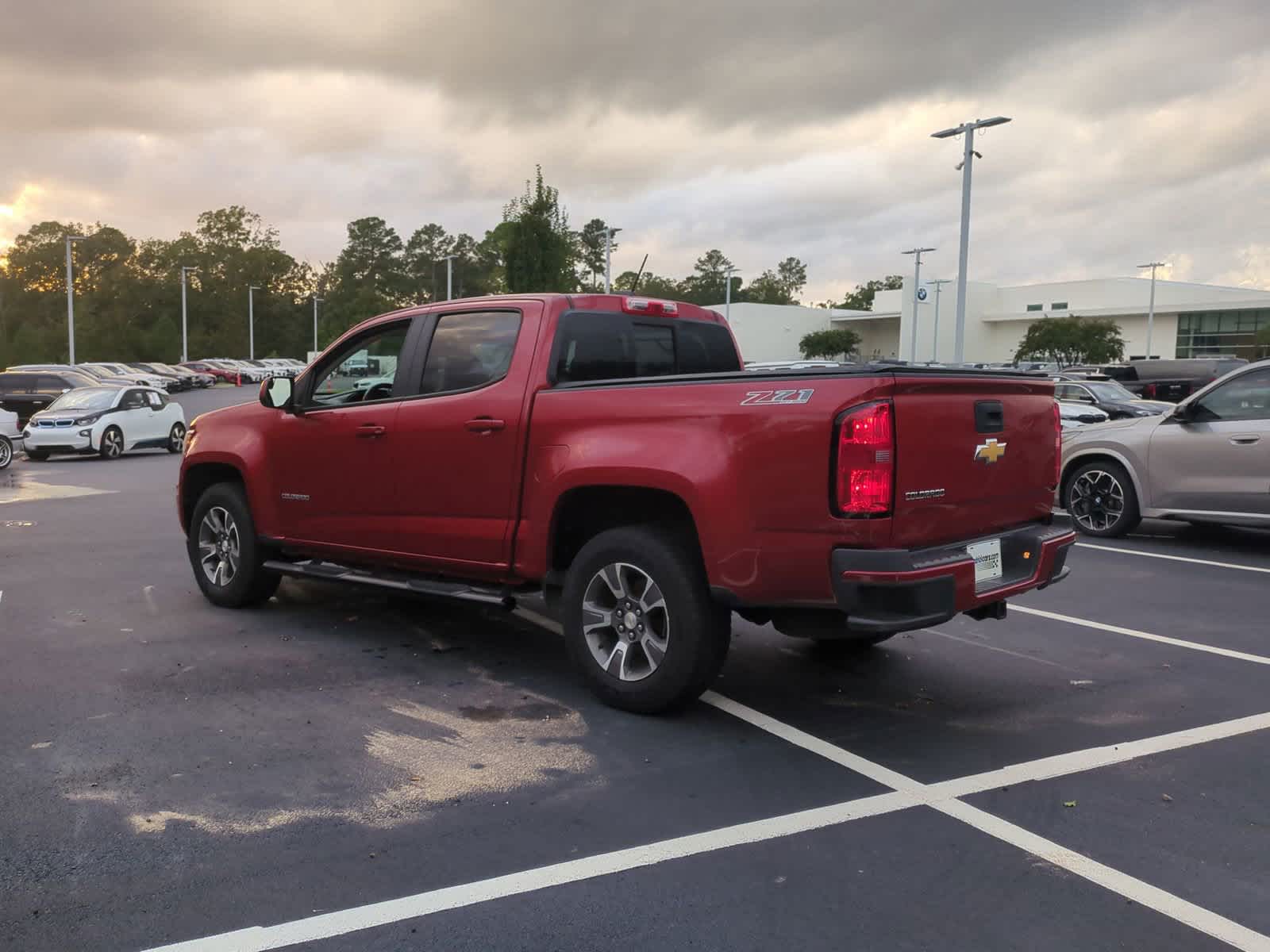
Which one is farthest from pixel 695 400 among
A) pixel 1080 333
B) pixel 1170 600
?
pixel 1080 333

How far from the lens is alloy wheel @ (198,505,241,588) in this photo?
739cm

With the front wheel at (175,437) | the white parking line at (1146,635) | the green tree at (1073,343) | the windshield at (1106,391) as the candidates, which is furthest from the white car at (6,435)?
the green tree at (1073,343)

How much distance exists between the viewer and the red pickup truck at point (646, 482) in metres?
4.41

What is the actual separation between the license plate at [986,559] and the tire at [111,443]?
2037cm

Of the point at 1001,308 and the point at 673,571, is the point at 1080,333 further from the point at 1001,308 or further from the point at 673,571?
the point at 673,571

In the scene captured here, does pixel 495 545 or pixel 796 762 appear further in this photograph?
pixel 495 545

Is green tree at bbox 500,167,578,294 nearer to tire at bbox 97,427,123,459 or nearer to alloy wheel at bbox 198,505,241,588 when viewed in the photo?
tire at bbox 97,427,123,459

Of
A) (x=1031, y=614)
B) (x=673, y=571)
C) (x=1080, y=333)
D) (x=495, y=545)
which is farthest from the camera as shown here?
(x=1080, y=333)

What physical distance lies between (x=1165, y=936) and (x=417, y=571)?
4290 millimetres

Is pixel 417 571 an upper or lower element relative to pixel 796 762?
upper

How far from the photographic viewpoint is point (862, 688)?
574 centimetres

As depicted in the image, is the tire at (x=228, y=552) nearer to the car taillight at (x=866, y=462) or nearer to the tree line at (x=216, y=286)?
the car taillight at (x=866, y=462)

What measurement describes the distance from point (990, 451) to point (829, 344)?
78290 mm

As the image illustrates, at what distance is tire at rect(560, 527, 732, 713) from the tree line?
257 ft
